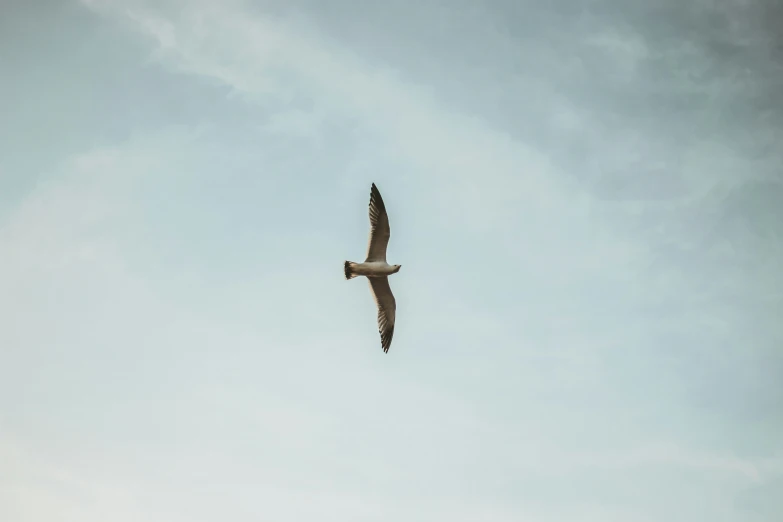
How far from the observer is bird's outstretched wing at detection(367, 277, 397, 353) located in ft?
109

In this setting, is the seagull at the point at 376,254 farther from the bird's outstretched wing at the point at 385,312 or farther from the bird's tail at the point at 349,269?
the bird's outstretched wing at the point at 385,312

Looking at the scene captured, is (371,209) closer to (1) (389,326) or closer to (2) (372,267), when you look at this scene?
(2) (372,267)

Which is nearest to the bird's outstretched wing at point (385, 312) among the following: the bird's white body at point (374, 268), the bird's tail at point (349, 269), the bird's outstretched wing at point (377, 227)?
the bird's white body at point (374, 268)

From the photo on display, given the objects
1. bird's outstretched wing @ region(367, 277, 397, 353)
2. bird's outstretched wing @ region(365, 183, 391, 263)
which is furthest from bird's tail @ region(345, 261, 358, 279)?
bird's outstretched wing @ region(367, 277, 397, 353)

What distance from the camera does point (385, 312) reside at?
1332 inches

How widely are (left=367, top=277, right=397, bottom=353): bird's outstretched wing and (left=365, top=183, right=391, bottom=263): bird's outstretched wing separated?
7.53ft

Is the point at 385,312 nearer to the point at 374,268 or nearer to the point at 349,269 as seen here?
the point at 374,268

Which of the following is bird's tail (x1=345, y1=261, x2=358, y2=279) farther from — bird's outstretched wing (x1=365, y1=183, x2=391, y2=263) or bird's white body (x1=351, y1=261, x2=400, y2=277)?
bird's outstretched wing (x1=365, y1=183, x2=391, y2=263)

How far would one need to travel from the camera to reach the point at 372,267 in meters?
31.3

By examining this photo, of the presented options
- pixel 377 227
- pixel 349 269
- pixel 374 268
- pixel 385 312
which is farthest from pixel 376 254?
pixel 385 312

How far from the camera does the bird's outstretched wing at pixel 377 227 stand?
31016 mm

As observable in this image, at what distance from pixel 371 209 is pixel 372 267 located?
9.28ft

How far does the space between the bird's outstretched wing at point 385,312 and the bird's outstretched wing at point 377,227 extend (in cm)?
229

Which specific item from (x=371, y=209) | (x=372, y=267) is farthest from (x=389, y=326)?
(x=371, y=209)
